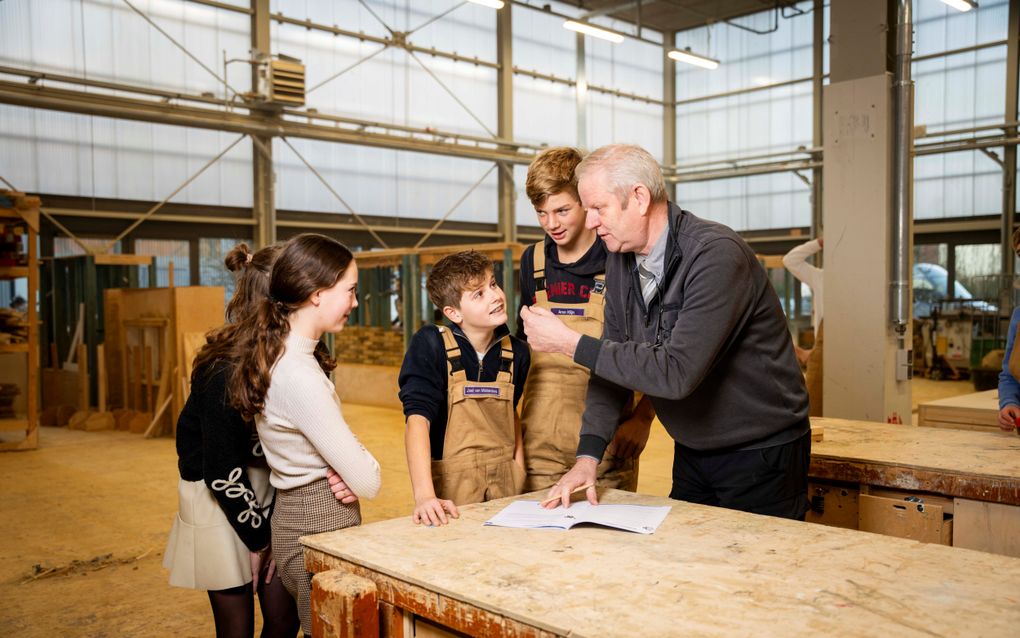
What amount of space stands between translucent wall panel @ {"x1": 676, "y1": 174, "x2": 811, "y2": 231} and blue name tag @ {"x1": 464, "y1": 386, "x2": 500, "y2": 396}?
15487mm

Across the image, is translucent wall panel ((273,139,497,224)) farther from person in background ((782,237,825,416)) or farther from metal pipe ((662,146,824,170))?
person in background ((782,237,825,416))

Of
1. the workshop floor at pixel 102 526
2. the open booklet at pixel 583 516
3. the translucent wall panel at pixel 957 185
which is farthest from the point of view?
the translucent wall panel at pixel 957 185

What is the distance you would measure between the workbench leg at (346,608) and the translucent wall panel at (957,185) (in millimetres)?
16035

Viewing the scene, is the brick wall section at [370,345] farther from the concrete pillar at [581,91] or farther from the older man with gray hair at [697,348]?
the older man with gray hair at [697,348]

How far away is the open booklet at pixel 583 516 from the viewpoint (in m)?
1.90

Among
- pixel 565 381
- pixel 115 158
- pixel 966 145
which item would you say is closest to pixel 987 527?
pixel 565 381

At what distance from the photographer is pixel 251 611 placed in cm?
240

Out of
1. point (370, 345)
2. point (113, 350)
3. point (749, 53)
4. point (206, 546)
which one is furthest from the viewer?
point (749, 53)

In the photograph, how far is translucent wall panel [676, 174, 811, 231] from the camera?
17375mm

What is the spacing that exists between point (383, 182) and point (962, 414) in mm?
11423

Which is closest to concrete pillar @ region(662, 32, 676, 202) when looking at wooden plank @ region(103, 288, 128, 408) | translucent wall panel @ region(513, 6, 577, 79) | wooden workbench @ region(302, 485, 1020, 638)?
translucent wall panel @ region(513, 6, 577, 79)

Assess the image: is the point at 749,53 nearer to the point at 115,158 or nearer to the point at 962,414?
the point at 115,158

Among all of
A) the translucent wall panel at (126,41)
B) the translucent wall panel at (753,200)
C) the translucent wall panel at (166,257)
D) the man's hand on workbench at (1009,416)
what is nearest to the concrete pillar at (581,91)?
Result: the translucent wall panel at (753,200)

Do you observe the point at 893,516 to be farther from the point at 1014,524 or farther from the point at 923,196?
the point at 923,196
